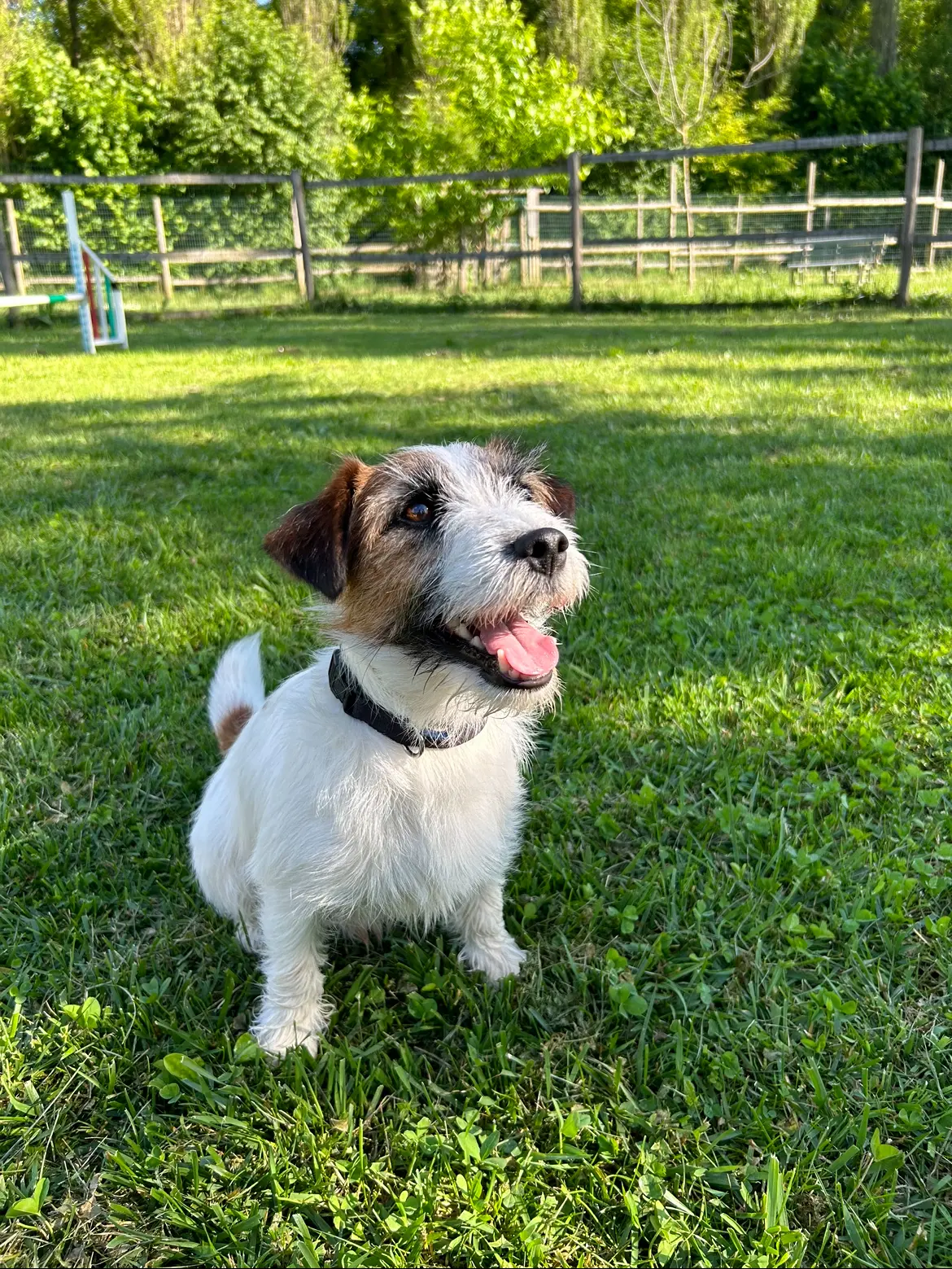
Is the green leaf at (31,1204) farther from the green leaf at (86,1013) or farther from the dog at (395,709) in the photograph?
the dog at (395,709)

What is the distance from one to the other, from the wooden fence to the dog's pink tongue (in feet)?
47.1

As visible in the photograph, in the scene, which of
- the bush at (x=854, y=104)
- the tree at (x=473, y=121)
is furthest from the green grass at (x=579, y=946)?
the bush at (x=854, y=104)

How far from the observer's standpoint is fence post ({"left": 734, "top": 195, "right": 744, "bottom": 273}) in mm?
21531

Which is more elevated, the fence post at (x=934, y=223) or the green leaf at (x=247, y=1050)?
the fence post at (x=934, y=223)

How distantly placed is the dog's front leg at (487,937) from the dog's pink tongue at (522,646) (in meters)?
0.74

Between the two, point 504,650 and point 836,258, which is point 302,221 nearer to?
point 836,258

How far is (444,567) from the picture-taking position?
2.11 m

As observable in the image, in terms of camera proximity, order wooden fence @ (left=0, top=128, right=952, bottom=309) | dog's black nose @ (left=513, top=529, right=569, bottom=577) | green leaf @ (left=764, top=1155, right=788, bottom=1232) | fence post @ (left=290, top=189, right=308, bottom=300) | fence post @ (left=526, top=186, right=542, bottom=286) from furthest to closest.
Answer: fence post @ (left=526, top=186, right=542, bottom=286) < fence post @ (left=290, top=189, right=308, bottom=300) < wooden fence @ (left=0, top=128, right=952, bottom=309) < dog's black nose @ (left=513, top=529, right=569, bottom=577) < green leaf @ (left=764, top=1155, right=788, bottom=1232)

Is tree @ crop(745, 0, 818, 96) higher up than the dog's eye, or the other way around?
tree @ crop(745, 0, 818, 96)

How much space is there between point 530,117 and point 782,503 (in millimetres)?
18799

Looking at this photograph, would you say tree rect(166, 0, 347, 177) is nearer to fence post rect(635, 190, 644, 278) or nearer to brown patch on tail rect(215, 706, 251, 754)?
fence post rect(635, 190, 644, 278)

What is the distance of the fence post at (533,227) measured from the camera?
801 inches

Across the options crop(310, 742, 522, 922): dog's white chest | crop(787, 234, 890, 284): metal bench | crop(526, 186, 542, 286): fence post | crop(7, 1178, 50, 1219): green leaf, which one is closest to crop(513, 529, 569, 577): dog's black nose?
crop(310, 742, 522, 922): dog's white chest

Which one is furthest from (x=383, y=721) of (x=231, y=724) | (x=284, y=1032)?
(x=231, y=724)
